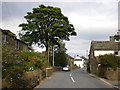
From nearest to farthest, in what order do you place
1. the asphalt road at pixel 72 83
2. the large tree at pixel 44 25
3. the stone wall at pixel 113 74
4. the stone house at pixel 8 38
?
1. the stone house at pixel 8 38
2. the asphalt road at pixel 72 83
3. the stone wall at pixel 113 74
4. the large tree at pixel 44 25

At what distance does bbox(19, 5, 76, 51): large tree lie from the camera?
143 ft

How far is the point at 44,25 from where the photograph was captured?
4466 centimetres

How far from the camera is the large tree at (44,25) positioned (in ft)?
143

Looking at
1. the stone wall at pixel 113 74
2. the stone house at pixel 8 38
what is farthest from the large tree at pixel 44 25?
the stone wall at pixel 113 74

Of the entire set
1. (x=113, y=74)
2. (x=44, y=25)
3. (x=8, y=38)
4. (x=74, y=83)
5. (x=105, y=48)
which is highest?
(x=44, y=25)

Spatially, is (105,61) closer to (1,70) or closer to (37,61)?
(37,61)

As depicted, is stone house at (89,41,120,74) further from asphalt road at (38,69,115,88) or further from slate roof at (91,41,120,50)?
asphalt road at (38,69,115,88)

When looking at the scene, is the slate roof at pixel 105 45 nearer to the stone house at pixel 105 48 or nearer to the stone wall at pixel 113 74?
the stone house at pixel 105 48

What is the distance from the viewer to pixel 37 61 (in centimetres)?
2220

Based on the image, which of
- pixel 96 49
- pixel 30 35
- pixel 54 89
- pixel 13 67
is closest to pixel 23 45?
pixel 30 35

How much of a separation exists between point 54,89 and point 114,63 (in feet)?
48.2

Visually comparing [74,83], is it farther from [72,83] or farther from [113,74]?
[113,74]

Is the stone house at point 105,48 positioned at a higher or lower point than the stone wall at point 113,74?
higher

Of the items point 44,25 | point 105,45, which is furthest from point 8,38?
point 105,45
